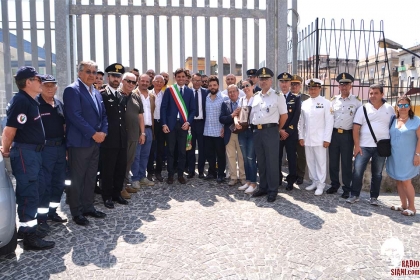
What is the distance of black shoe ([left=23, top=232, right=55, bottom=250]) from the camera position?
356cm

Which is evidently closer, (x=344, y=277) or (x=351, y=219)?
(x=344, y=277)

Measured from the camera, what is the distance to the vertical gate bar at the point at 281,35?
7.11 metres

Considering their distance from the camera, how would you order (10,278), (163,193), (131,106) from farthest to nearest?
1. (163,193)
2. (131,106)
3. (10,278)

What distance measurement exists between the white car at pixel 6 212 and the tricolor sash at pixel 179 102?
3042mm

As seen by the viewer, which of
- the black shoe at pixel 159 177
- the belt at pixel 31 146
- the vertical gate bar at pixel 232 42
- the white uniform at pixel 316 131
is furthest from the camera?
the vertical gate bar at pixel 232 42

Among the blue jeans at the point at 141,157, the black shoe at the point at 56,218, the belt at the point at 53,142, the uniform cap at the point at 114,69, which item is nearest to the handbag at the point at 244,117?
the blue jeans at the point at 141,157

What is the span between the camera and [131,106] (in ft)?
16.7

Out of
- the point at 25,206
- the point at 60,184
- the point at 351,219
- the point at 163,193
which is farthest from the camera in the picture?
the point at 163,193

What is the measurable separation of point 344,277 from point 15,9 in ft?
25.2

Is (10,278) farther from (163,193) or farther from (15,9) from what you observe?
(15,9)

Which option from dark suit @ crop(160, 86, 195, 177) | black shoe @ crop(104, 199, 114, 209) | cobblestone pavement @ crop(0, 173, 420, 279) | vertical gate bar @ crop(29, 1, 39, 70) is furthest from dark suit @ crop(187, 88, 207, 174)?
vertical gate bar @ crop(29, 1, 39, 70)

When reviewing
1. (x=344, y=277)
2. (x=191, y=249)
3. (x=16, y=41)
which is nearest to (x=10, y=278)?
(x=191, y=249)

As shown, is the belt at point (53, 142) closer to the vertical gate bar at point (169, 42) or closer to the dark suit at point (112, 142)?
the dark suit at point (112, 142)

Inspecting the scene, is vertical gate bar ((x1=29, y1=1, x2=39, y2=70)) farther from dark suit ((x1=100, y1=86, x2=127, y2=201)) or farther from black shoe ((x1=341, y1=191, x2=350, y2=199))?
black shoe ((x1=341, y1=191, x2=350, y2=199))
